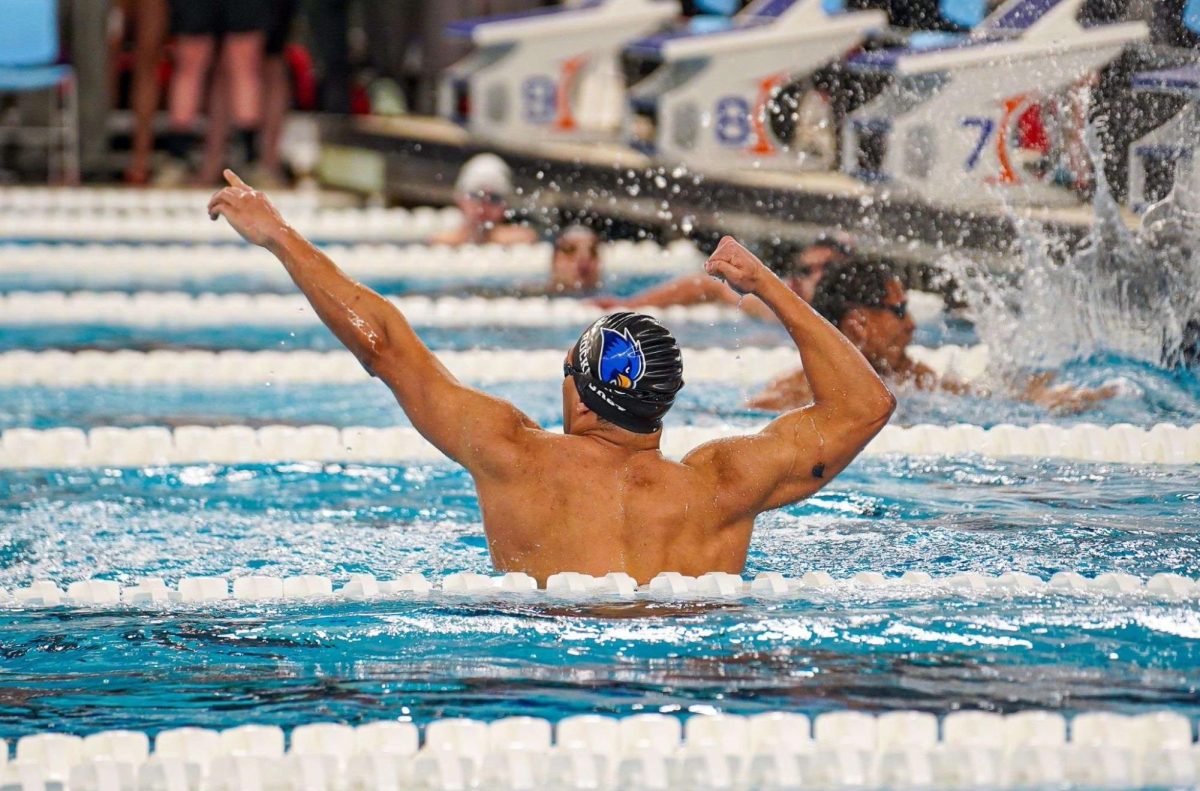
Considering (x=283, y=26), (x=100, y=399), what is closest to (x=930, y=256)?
(x=100, y=399)

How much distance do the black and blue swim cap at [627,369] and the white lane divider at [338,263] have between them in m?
5.06

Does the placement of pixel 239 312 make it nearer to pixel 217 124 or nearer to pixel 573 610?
pixel 217 124

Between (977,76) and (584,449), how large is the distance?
144 inches

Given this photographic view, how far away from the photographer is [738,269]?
9.69ft

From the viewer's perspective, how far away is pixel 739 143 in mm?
8188

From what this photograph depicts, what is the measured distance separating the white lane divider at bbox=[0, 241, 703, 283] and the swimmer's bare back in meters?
5.02

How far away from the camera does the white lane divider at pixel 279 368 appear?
18.9 feet

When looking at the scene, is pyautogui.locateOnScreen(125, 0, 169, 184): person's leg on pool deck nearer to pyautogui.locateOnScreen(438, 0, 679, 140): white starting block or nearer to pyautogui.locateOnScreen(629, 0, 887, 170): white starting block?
pyautogui.locateOnScreen(438, 0, 679, 140): white starting block

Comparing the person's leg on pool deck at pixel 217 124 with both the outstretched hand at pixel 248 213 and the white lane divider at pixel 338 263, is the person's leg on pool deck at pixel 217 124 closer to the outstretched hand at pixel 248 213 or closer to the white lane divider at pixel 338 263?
the white lane divider at pixel 338 263

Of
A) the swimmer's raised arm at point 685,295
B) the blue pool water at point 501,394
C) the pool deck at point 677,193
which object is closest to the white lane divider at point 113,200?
the pool deck at point 677,193

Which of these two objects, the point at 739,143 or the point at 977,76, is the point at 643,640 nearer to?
the point at 977,76

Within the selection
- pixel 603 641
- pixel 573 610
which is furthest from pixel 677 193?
pixel 603 641

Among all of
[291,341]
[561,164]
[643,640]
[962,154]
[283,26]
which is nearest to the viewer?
[643,640]

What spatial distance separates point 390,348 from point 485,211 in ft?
18.7
